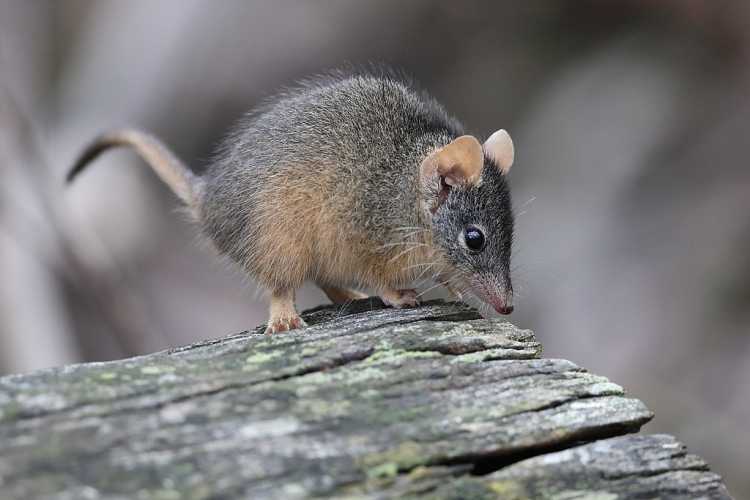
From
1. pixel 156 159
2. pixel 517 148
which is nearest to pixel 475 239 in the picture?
pixel 156 159

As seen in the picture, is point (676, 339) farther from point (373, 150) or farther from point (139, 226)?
point (139, 226)

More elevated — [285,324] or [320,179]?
[320,179]

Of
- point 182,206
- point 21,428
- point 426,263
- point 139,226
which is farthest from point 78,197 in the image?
point 21,428

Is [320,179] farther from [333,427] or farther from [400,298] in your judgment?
[333,427]

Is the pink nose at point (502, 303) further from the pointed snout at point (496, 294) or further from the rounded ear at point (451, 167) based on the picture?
the rounded ear at point (451, 167)

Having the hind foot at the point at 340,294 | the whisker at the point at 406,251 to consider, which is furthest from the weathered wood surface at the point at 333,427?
the hind foot at the point at 340,294

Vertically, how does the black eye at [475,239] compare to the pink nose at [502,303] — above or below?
above

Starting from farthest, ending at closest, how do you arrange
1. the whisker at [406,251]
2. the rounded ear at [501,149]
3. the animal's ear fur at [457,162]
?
the rounded ear at [501,149]
the whisker at [406,251]
the animal's ear fur at [457,162]
